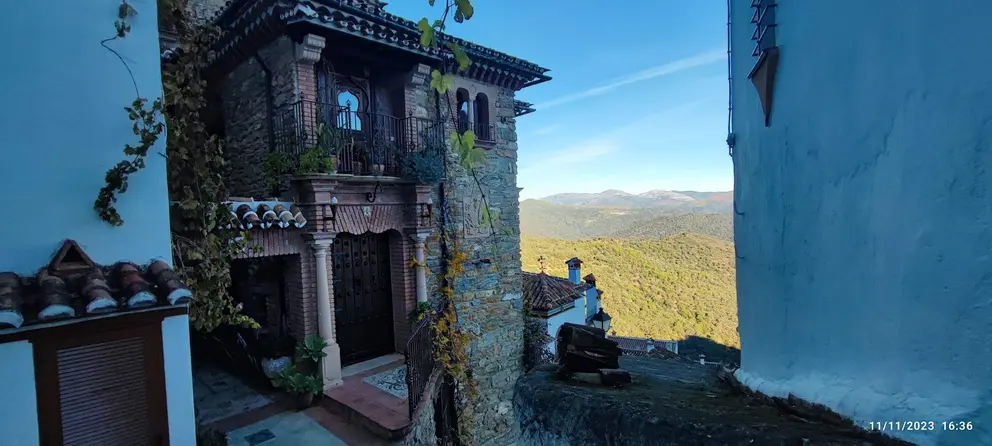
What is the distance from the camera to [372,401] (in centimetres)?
613

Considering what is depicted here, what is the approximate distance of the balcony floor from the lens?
546cm

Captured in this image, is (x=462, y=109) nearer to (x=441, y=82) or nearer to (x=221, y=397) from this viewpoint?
(x=221, y=397)

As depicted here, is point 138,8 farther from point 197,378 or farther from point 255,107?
point 197,378

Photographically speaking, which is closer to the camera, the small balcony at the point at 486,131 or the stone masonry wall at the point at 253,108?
the stone masonry wall at the point at 253,108

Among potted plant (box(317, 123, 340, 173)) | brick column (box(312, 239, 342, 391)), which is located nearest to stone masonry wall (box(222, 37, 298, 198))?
potted plant (box(317, 123, 340, 173))

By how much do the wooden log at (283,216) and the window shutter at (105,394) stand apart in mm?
3174

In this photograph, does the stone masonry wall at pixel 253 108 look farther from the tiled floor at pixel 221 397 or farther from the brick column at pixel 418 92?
the tiled floor at pixel 221 397

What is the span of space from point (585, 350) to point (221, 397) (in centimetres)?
639

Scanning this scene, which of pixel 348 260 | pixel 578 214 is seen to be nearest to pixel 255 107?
pixel 348 260

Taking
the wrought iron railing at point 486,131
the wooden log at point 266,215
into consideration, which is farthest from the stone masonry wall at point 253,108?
the wrought iron railing at point 486,131

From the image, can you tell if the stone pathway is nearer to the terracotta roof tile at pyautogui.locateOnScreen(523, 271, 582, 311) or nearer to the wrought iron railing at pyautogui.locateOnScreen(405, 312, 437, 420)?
the wrought iron railing at pyautogui.locateOnScreen(405, 312, 437, 420)

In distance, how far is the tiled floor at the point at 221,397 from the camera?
5946 millimetres

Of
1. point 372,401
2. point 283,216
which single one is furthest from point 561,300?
point 283,216

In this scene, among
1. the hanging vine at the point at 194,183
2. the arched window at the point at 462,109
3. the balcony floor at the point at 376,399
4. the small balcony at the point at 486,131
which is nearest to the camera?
the hanging vine at the point at 194,183
